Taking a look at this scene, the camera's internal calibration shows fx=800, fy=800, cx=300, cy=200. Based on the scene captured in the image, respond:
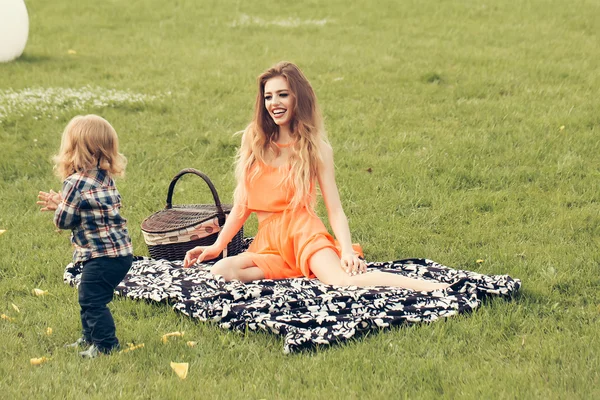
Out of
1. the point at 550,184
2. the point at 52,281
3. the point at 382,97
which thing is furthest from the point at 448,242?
the point at 382,97

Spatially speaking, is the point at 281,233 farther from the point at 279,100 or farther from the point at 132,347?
the point at 132,347

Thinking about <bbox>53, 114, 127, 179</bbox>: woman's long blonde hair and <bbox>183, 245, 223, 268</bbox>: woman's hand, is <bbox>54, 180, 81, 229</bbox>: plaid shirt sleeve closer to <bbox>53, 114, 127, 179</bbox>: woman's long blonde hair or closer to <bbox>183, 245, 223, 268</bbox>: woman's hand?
<bbox>53, 114, 127, 179</bbox>: woman's long blonde hair

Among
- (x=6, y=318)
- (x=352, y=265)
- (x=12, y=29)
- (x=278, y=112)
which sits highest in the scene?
(x=12, y=29)

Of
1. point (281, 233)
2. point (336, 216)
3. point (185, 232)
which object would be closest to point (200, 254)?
point (185, 232)

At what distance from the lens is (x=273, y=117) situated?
5.30m

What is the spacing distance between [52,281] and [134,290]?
747 mm

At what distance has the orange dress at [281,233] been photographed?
17.2 feet

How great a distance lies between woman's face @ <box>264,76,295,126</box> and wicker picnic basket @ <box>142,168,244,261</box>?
27.1 inches

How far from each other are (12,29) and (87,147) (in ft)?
25.1

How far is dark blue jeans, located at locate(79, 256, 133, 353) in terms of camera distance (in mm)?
4082

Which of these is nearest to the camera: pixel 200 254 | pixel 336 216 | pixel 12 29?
pixel 336 216

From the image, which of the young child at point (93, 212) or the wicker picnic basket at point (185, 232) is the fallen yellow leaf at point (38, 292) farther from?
the young child at point (93, 212)

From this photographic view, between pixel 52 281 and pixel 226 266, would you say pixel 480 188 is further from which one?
pixel 52 281

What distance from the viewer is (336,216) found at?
17.2ft
